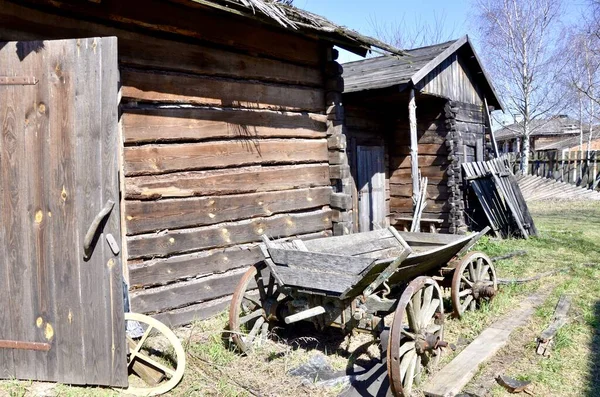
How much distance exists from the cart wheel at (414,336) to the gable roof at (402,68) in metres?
4.59

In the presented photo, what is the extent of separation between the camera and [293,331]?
497 cm

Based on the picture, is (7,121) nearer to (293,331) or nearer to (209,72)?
(209,72)

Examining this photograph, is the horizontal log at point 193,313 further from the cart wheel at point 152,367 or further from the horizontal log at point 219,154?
the horizontal log at point 219,154

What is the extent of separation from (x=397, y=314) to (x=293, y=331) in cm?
170

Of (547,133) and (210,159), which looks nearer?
(210,159)

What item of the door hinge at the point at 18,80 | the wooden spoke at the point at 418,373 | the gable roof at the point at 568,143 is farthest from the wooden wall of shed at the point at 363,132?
the gable roof at the point at 568,143

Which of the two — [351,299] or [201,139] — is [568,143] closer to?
[201,139]

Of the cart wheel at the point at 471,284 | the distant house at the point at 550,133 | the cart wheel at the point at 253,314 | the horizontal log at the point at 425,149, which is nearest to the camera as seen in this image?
the cart wheel at the point at 253,314

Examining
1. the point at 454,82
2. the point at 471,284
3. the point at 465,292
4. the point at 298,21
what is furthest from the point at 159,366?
the point at 454,82

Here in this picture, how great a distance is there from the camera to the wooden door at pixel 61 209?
135 inches

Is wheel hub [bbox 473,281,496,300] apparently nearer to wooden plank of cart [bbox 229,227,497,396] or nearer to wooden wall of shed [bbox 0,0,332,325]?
wooden plank of cart [bbox 229,227,497,396]

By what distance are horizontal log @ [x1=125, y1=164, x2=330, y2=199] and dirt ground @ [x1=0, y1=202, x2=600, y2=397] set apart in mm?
1314

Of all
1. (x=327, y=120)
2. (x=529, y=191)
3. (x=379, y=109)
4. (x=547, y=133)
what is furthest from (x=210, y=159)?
(x=547, y=133)

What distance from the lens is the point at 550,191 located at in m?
18.8
